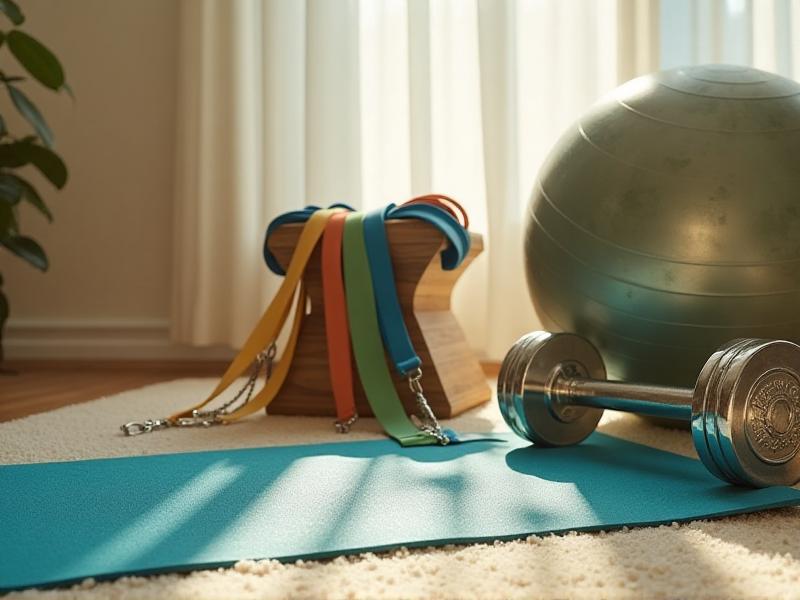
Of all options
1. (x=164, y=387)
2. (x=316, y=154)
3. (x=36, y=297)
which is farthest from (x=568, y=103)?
(x=36, y=297)

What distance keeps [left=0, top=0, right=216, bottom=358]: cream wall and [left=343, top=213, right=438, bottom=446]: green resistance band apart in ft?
5.61

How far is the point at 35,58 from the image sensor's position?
2746 millimetres

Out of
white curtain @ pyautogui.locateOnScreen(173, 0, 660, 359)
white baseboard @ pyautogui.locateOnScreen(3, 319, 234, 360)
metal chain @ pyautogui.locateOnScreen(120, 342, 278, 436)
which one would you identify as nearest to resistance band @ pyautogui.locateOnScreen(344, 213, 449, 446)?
metal chain @ pyautogui.locateOnScreen(120, 342, 278, 436)

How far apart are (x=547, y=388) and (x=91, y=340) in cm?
249

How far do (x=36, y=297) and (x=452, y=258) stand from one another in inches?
87.1

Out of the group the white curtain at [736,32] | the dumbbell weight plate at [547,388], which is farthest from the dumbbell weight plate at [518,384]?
the white curtain at [736,32]

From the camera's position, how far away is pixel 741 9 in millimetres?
2846

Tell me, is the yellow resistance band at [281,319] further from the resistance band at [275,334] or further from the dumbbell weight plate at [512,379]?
the dumbbell weight plate at [512,379]

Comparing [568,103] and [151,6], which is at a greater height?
[151,6]

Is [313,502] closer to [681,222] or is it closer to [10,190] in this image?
[681,222]

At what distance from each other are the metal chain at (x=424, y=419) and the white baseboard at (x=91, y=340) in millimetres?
1789

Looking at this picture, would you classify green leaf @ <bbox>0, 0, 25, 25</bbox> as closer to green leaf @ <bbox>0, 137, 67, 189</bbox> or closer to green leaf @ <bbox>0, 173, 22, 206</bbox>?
green leaf @ <bbox>0, 137, 67, 189</bbox>

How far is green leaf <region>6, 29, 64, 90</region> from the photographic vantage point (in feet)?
9.00

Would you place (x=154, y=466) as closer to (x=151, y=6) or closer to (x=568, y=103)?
(x=568, y=103)
